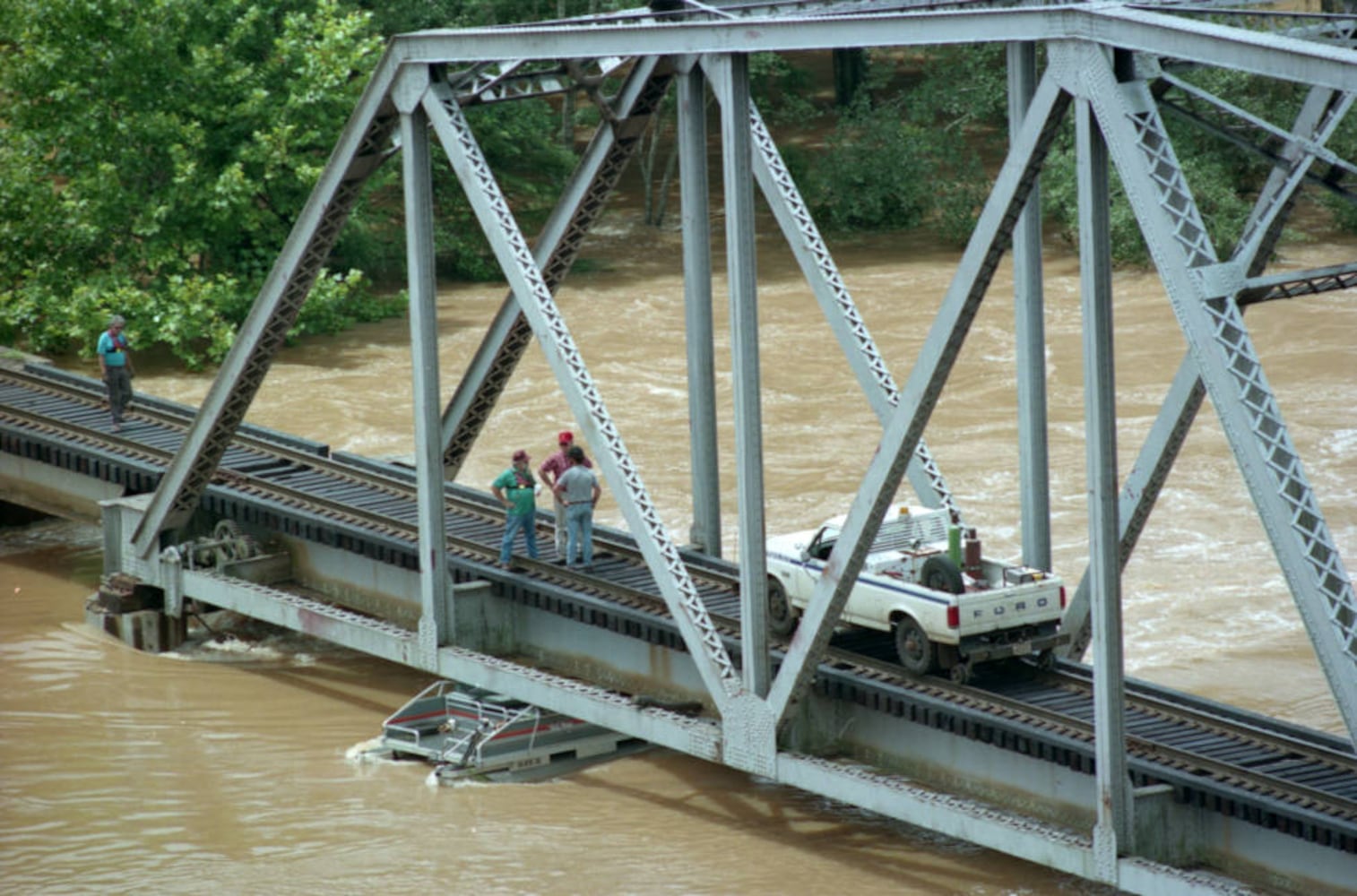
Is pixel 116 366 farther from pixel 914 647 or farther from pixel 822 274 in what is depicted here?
pixel 914 647

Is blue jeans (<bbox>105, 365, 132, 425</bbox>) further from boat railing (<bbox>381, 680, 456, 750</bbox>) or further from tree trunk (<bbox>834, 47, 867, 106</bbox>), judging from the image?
tree trunk (<bbox>834, 47, 867, 106</bbox>)

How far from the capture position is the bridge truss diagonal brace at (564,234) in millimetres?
19047

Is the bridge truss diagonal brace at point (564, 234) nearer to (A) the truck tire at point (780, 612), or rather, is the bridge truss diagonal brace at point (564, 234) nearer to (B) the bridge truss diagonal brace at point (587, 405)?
(B) the bridge truss diagonal brace at point (587, 405)

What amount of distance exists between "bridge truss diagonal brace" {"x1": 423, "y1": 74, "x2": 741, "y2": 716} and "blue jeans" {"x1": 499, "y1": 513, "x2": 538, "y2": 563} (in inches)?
91.0

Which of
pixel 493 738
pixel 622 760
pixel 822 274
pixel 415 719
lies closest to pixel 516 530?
pixel 415 719

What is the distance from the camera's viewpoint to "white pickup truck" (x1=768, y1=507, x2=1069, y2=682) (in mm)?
15539

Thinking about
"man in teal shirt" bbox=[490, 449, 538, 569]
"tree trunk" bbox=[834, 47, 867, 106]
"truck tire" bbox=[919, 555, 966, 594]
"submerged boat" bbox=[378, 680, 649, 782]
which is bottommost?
"submerged boat" bbox=[378, 680, 649, 782]

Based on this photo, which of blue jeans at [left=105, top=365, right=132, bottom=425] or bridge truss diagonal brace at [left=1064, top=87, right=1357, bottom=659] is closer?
bridge truss diagonal brace at [left=1064, top=87, right=1357, bottom=659]

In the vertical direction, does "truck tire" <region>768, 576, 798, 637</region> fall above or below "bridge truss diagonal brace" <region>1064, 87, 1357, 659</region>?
below

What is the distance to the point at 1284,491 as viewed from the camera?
1175cm

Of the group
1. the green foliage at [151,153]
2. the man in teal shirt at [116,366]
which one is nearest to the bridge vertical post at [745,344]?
the man in teal shirt at [116,366]

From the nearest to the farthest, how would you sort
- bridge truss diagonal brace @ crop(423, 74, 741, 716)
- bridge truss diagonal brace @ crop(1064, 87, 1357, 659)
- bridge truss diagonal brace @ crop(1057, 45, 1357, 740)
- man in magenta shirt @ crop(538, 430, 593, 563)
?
bridge truss diagonal brace @ crop(1057, 45, 1357, 740), bridge truss diagonal brace @ crop(1064, 87, 1357, 659), bridge truss diagonal brace @ crop(423, 74, 741, 716), man in magenta shirt @ crop(538, 430, 593, 563)

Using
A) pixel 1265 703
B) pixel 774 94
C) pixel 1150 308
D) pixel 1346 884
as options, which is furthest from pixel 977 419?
pixel 774 94

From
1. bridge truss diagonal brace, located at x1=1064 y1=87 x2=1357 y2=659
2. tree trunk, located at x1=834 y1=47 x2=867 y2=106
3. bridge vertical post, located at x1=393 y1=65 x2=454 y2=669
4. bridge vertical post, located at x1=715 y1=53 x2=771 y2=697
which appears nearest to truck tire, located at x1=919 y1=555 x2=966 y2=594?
bridge truss diagonal brace, located at x1=1064 y1=87 x2=1357 y2=659
